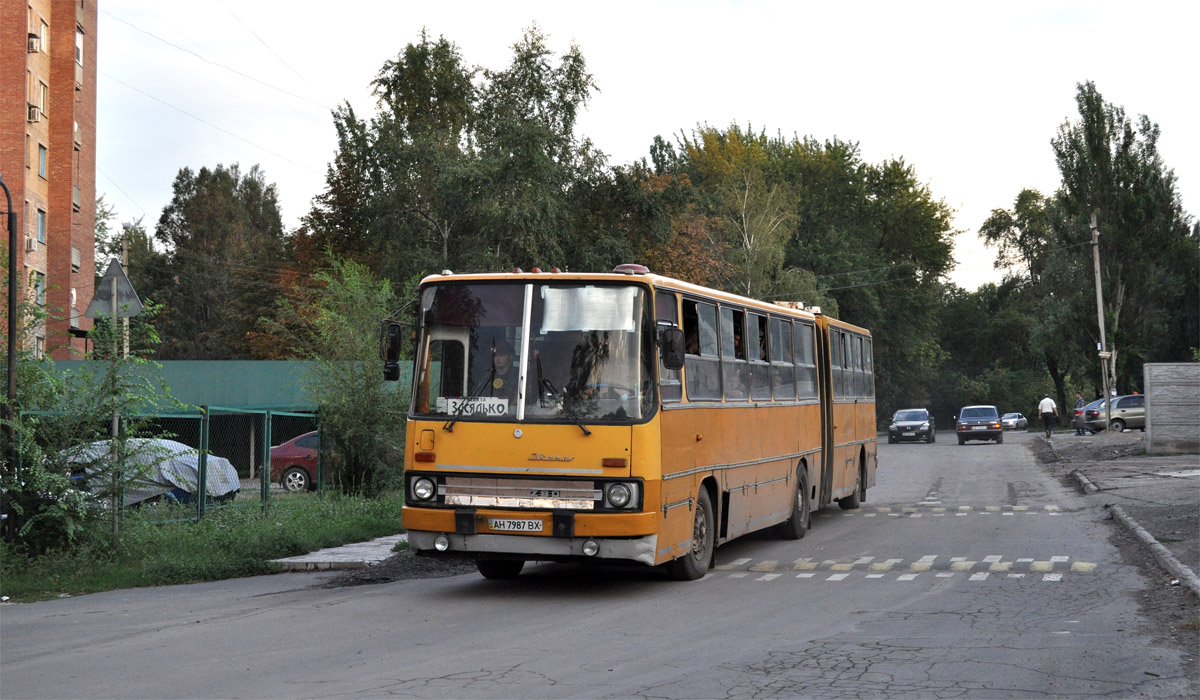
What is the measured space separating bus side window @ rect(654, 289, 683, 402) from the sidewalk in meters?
4.91

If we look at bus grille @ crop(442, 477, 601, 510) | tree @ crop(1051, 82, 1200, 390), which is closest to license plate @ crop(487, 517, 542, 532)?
bus grille @ crop(442, 477, 601, 510)

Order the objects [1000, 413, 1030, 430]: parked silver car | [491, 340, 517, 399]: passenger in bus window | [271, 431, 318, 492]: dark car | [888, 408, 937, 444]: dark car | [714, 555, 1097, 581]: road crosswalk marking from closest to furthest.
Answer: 1. [491, 340, 517, 399]: passenger in bus window
2. [714, 555, 1097, 581]: road crosswalk marking
3. [271, 431, 318, 492]: dark car
4. [888, 408, 937, 444]: dark car
5. [1000, 413, 1030, 430]: parked silver car

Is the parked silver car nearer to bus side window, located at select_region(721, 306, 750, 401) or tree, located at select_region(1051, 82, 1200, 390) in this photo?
tree, located at select_region(1051, 82, 1200, 390)

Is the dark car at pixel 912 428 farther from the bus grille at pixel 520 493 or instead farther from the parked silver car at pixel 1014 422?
the bus grille at pixel 520 493

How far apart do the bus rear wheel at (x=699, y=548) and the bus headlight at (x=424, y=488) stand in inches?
100

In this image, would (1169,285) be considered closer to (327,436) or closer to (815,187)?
(815,187)

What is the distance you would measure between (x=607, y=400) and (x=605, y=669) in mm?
3648

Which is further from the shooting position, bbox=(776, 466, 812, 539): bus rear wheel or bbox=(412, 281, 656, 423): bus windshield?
bbox=(776, 466, 812, 539): bus rear wheel

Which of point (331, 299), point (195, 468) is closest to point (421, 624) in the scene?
point (195, 468)

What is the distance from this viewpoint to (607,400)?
11.2 meters

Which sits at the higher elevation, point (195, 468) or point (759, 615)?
point (195, 468)

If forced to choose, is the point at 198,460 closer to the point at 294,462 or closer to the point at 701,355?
the point at 701,355

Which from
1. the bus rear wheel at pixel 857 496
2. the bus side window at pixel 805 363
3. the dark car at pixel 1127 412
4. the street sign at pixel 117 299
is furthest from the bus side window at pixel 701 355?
the dark car at pixel 1127 412

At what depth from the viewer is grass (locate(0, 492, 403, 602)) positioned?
12.9 m
